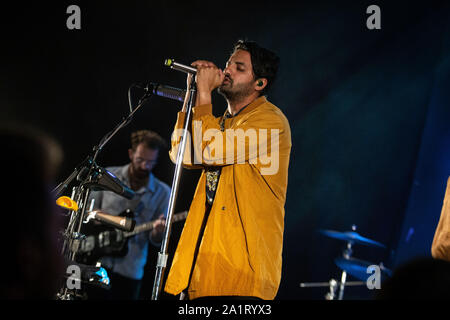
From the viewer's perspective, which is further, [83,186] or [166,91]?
[83,186]

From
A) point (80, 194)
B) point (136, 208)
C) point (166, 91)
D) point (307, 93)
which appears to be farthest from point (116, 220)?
point (307, 93)

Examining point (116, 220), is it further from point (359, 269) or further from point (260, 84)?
point (359, 269)

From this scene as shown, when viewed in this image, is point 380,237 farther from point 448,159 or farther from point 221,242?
point 221,242

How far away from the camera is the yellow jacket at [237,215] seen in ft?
5.19

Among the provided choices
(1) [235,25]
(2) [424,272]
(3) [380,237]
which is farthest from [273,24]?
(2) [424,272]

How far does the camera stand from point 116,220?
7.87ft

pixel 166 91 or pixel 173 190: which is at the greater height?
pixel 166 91

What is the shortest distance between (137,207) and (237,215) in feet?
8.24

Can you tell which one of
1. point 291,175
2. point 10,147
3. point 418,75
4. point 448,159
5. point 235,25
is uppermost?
point 235,25

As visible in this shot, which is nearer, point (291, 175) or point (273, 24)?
point (273, 24)

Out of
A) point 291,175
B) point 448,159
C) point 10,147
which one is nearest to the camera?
point 10,147

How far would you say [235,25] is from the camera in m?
3.97

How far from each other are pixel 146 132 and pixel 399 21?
2.99 m

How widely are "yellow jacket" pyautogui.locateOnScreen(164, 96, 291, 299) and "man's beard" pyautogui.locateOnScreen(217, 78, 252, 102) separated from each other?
263mm
